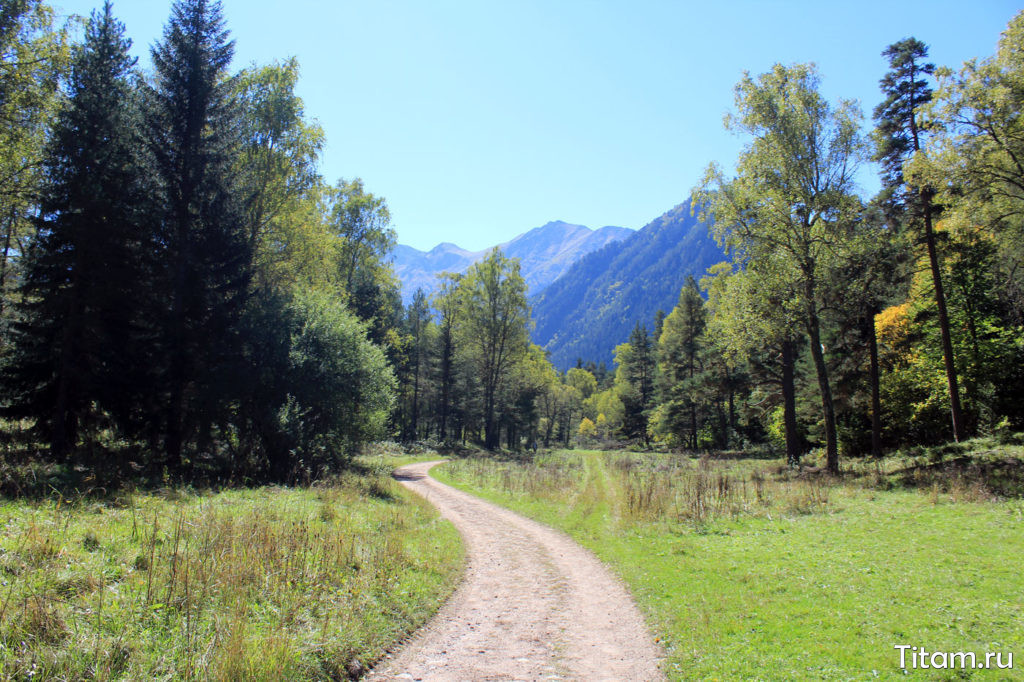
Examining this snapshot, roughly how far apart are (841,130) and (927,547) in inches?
666

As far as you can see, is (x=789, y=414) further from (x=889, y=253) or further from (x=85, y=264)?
(x=85, y=264)

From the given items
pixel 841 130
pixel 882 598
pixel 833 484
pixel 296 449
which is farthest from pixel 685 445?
pixel 882 598

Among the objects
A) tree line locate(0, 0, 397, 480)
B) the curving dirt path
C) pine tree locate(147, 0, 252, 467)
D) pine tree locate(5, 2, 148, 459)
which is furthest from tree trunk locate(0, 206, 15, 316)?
the curving dirt path

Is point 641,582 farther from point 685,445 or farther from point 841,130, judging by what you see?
point 685,445

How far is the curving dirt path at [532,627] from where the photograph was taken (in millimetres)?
6082

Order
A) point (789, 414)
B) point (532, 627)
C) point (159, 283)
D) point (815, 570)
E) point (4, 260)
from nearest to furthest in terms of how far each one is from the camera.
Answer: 1. point (532, 627)
2. point (815, 570)
3. point (159, 283)
4. point (4, 260)
5. point (789, 414)

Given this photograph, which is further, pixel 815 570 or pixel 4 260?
pixel 4 260

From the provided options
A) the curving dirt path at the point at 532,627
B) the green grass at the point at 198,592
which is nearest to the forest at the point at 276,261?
the green grass at the point at 198,592

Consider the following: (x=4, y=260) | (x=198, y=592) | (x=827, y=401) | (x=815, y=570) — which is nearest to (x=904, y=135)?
(x=827, y=401)

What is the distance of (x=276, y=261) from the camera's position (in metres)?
25.6

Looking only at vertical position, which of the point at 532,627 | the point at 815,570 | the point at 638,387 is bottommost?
the point at 532,627

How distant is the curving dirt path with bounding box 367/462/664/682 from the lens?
6.08 meters

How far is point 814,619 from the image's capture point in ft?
22.6

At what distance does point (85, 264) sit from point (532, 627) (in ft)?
60.6
